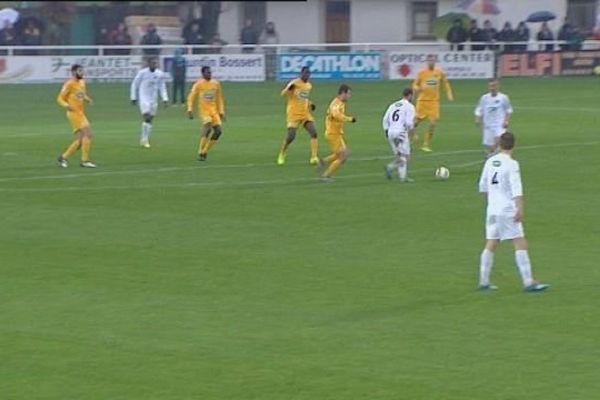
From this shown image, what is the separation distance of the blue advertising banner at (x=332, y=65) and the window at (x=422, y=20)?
21.6 ft

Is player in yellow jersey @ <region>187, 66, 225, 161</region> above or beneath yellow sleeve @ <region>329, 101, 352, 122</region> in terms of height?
beneath

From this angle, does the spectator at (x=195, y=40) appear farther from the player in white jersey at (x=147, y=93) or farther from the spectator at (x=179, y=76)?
the player in white jersey at (x=147, y=93)

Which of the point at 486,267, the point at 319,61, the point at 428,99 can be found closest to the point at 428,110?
the point at 428,99

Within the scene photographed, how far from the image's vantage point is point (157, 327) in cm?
1614

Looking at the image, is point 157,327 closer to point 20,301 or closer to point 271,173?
point 20,301

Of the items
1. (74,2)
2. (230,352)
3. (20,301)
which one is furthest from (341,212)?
(74,2)

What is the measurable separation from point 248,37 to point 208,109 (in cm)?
2637

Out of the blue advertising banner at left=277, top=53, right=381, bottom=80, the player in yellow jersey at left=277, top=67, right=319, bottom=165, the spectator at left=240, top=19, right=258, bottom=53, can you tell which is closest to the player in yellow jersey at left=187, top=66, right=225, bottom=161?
the player in yellow jersey at left=277, top=67, right=319, bottom=165

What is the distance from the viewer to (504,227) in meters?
17.7

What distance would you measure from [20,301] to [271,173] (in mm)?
13991

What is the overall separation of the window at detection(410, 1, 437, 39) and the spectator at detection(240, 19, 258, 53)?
919 cm

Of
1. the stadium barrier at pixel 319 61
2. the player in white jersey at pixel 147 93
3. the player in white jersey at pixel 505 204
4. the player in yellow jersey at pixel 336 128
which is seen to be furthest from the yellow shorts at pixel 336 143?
the stadium barrier at pixel 319 61

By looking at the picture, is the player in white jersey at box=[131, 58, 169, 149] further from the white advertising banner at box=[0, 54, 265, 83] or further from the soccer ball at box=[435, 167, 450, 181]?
the white advertising banner at box=[0, 54, 265, 83]

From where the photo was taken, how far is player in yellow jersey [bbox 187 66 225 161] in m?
33.9
